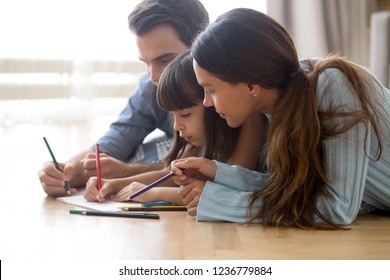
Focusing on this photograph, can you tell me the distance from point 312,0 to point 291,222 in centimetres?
274

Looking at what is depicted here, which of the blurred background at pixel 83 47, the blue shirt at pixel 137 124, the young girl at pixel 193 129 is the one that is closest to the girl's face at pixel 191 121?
the young girl at pixel 193 129

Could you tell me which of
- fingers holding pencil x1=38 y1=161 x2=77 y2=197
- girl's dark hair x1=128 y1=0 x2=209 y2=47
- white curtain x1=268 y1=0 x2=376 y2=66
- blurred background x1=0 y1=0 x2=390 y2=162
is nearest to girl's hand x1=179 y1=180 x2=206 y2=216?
fingers holding pencil x1=38 y1=161 x2=77 y2=197

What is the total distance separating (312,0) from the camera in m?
4.11

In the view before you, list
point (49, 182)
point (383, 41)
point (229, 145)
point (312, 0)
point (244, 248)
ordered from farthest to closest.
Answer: point (312, 0), point (383, 41), point (49, 182), point (229, 145), point (244, 248)

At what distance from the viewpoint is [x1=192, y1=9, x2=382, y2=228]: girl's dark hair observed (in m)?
1.56

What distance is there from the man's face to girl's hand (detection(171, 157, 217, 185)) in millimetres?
438

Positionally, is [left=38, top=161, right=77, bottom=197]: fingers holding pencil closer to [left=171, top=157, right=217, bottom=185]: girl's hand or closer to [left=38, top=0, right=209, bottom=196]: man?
[left=38, top=0, right=209, bottom=196]: man

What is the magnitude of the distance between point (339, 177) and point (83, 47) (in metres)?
3.01

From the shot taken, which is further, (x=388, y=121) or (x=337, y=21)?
(x=337, y=21)

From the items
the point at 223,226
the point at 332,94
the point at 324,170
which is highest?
the point at 332,94

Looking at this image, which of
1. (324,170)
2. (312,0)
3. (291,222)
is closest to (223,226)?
(291,222)

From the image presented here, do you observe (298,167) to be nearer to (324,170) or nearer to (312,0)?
(324,170)

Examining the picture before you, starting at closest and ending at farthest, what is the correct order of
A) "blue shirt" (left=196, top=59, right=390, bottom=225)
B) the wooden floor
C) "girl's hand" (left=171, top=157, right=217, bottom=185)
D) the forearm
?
the wooden floor, "blue shirt" (left=196, top=59, right=390, bottom=225), "girl's hand" (left=171, top=157, right=217, bottom=185), the forearm

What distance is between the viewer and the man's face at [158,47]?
6.73ft
